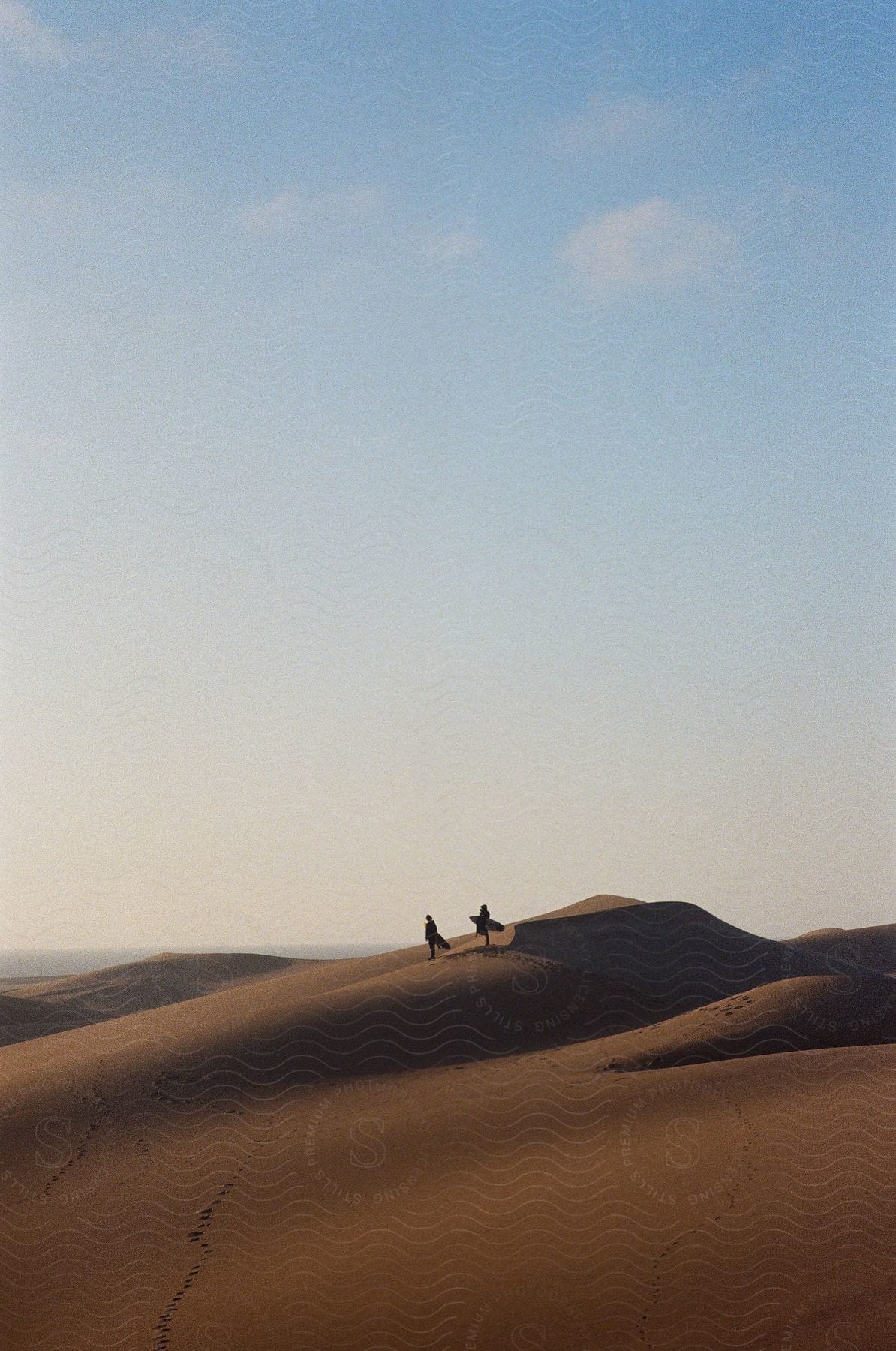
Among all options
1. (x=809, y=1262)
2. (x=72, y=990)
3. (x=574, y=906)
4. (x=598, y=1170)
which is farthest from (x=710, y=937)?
(x=72, y=990)

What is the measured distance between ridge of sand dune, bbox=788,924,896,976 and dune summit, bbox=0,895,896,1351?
13389 millimetres

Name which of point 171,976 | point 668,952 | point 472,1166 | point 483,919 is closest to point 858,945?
point 668,952

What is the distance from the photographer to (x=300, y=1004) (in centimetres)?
2125

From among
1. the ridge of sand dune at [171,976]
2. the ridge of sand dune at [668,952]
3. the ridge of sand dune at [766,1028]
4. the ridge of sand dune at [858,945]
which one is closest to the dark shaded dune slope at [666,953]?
the ridge of sand dune at [668,952]

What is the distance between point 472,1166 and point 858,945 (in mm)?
27508

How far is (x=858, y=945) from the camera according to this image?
122 feet

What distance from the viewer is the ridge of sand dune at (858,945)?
35.4 m

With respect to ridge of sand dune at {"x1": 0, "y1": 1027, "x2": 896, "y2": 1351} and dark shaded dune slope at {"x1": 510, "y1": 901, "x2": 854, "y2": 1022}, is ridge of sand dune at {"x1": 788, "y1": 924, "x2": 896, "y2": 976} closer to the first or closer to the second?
dark shaded dune slope at {"x1": 510, "y1": 901, "x2": 854, "y2": 1022}

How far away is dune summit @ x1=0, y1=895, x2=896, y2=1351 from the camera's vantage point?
1027cm

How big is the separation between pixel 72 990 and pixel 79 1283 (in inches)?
969

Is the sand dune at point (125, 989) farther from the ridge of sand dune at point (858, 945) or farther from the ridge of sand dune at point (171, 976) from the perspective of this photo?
the ridge of sand dune at point (858, 945)

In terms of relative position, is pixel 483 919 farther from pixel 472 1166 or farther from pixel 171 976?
pixel 171 976

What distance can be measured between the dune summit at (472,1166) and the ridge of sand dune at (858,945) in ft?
43.9

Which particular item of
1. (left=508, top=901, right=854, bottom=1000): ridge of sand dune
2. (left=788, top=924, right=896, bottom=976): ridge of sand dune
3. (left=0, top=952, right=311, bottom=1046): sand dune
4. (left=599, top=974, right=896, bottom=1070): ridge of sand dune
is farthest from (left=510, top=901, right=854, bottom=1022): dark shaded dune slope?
(left=0, top=952, right=311, bottom=1046): sand dune
